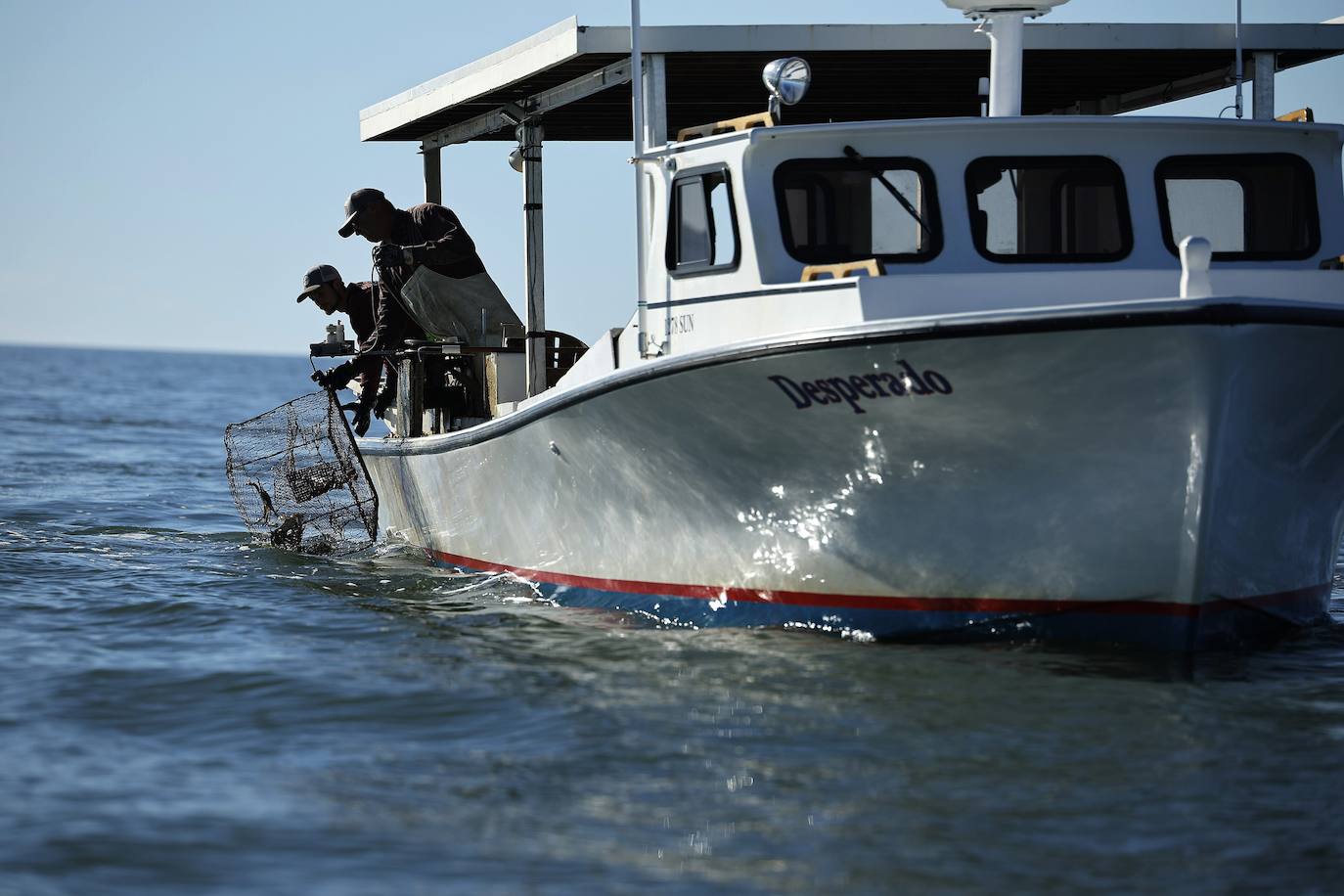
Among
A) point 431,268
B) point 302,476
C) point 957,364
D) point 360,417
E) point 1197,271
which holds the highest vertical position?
point 431,268

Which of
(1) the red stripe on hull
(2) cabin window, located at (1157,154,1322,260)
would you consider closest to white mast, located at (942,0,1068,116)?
(2) cabin window, located at (1157,154,1322,260)

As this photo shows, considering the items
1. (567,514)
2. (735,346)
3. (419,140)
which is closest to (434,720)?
(735,346)

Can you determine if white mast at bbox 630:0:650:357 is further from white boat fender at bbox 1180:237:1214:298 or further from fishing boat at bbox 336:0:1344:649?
white boat fender at bbox 1180:237:1214:298

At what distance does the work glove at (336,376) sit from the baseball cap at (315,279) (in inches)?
23.7

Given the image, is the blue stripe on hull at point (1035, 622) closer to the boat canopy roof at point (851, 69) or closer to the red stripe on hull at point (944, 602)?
the red stripe on hull at point (944, 602)

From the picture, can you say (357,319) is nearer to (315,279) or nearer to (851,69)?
(315,279)

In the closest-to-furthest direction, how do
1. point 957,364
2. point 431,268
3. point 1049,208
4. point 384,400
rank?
point 957,364 < point 1049,208 < point 431,268 < point 384,400

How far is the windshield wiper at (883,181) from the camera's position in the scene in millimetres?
8227

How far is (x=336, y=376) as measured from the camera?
1215 cm

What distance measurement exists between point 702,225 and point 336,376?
4443mm

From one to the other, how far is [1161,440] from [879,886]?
2.97 m

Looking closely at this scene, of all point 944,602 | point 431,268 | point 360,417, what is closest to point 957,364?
point 944,602

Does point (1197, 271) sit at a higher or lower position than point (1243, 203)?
lower

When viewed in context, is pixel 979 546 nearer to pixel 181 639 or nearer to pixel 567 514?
pixel 567 514
